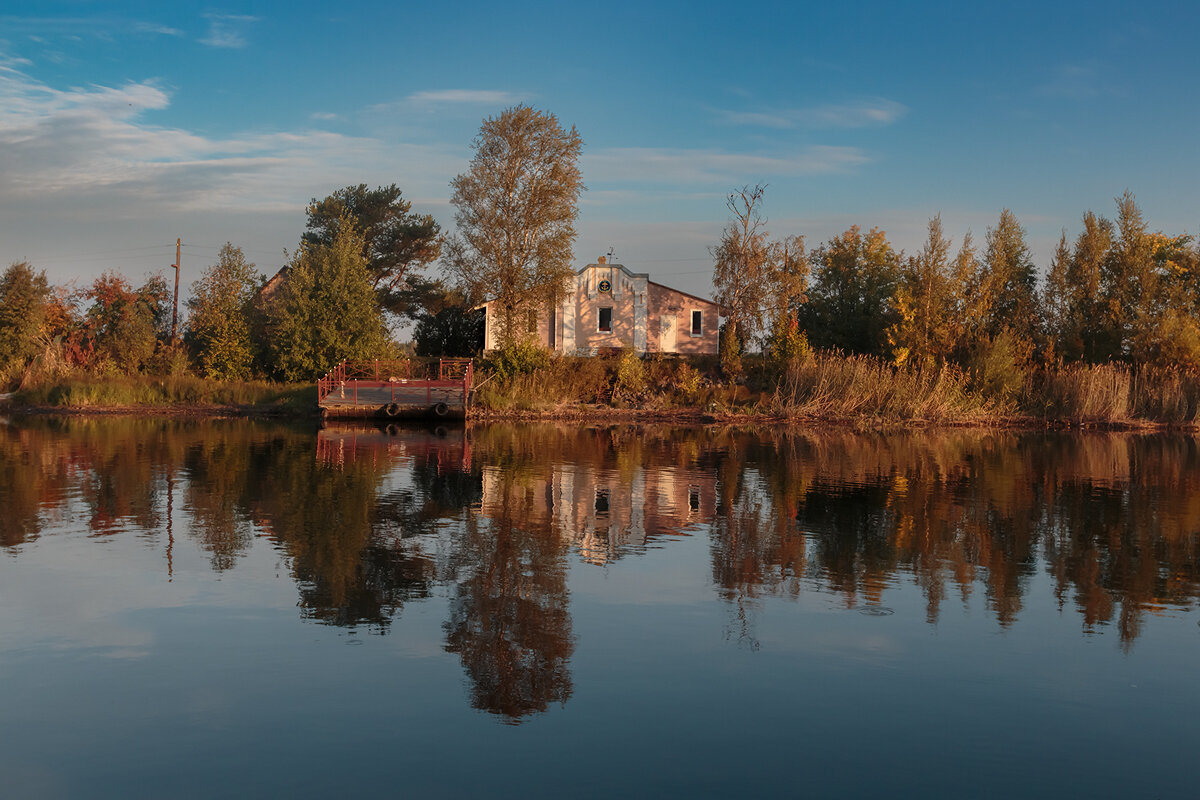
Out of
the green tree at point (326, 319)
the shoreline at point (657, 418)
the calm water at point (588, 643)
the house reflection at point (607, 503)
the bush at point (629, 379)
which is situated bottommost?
the calm water at point (588, 643)

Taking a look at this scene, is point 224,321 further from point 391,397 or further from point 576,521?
point 576,521

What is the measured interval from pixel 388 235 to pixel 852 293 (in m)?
30.2

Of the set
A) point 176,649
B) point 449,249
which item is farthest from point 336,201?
point 176,649

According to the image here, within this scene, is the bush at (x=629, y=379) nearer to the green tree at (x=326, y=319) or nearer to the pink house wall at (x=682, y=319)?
the pink house wall at (x=682, y=319)

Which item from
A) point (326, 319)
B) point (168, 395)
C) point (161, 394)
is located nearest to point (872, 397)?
point (326, 319)

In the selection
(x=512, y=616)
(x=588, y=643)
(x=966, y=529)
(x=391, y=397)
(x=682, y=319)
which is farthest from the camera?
(x=682, y=319)

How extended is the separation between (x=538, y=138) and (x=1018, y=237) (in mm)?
27796

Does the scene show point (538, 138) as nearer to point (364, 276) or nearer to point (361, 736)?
point (364, 276)

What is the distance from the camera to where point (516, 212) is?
52.4 meters

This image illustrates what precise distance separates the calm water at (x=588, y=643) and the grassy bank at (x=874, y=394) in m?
26.6

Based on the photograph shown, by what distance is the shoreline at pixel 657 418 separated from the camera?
4356 centimetres

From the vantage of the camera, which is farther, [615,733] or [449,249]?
[449,249]

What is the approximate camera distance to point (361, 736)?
21.4 feet

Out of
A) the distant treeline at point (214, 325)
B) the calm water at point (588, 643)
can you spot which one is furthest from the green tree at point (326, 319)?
the calm water at point (588, 643)
